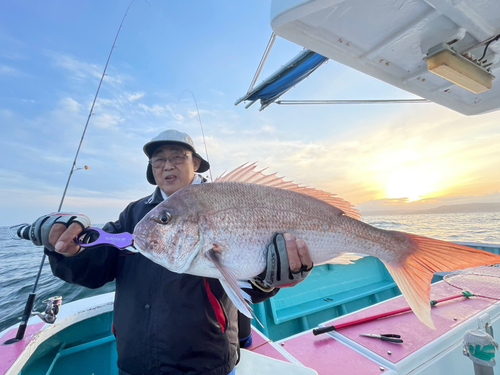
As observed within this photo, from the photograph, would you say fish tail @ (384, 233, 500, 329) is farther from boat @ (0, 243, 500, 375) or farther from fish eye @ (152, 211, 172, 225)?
fish eye @ (152, 211, 172, 225)

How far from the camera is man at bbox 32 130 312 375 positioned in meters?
1.44

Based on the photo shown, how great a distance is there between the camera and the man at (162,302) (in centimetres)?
144

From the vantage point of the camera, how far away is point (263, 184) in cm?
169

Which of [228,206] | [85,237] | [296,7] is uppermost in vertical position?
[296,7]

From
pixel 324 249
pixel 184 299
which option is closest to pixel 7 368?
pixel 184 299

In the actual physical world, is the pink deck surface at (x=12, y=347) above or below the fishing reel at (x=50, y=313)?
below

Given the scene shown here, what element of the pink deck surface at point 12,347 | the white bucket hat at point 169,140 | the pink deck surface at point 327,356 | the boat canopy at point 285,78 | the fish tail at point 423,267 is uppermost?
the boat canopy at point 285,78

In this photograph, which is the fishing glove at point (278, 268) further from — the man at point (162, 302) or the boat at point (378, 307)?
the boat at point (378, 307)

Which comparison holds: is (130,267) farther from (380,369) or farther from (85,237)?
(380,369)

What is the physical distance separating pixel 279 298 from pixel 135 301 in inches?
110

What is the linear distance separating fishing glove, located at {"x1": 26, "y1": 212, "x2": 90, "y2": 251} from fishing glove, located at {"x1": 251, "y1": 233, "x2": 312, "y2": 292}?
1.26m

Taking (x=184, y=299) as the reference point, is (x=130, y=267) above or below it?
above

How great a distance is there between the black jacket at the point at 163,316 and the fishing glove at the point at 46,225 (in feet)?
0.54

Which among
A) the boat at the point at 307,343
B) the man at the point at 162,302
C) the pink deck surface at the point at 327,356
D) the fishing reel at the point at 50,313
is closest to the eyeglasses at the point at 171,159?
the man at the point at 162,302
